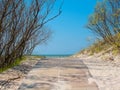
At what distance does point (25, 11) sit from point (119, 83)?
911cm

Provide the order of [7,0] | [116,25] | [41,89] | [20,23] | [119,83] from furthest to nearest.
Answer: [116,25], [20,23], [7,0], [119,83], [41,89]

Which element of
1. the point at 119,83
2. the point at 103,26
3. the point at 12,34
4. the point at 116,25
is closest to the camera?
the point at 119,83

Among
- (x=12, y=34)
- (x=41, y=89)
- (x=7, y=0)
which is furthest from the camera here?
(x=12, y=34)

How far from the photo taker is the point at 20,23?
19.0m

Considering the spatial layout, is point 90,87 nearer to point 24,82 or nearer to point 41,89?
point 41,89

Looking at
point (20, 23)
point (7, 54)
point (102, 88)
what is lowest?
point (102, 88)

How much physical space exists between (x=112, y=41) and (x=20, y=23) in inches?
706

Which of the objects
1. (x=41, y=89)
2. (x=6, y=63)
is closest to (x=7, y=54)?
(x=6, y=63)

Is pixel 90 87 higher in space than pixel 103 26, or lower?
lower

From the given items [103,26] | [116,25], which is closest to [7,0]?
[116,25]

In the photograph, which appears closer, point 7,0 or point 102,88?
point 102,88

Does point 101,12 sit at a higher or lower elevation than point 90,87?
higher

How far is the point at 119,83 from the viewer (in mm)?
Result: 11773

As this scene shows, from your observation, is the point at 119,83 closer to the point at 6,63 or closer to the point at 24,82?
the point at 24,82
